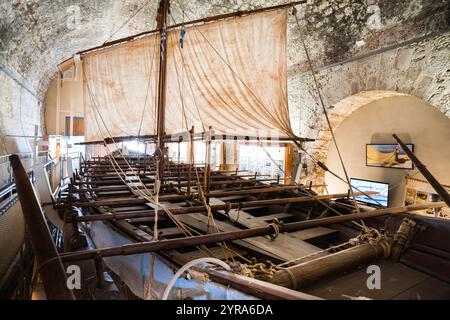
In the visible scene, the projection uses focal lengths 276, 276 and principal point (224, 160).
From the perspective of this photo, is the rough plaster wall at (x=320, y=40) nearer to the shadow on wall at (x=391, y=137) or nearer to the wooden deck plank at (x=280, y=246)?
the shadow on wall at (x=391, y=137)

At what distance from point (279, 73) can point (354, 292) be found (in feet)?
16.7

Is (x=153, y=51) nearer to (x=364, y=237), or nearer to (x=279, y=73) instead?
(x=279, y=73)

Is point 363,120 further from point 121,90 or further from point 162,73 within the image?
point 121,90

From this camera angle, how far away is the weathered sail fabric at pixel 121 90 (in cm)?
703

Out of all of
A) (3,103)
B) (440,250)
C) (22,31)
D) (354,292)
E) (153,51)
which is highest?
(22,31)

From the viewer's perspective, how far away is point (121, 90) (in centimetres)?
730

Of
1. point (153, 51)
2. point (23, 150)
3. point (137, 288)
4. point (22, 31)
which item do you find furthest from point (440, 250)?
point (23, 150)

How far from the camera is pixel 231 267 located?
1.78 metres

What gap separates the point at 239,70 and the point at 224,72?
13.6 inches

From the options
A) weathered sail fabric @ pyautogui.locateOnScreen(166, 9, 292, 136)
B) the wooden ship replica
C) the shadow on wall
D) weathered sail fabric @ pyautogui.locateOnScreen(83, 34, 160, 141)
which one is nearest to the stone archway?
the shadow on wall

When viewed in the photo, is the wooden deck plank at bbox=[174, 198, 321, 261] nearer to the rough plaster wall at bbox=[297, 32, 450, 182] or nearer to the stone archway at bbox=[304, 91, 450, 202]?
the rough plaster wall at bbox=[297, 32, 450, 182]

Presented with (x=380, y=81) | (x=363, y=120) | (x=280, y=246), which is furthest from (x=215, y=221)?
(x=363, y=120)
